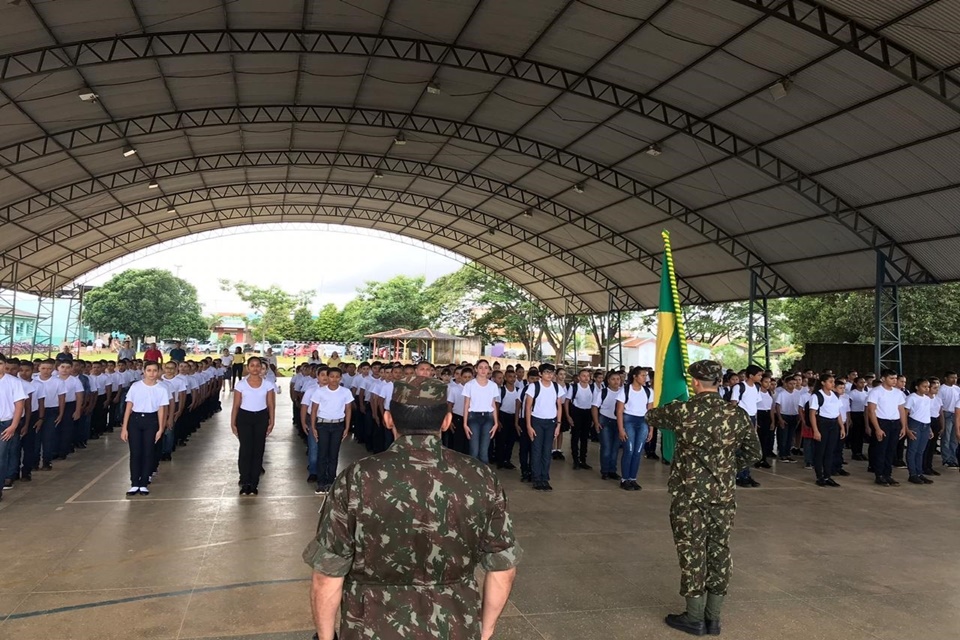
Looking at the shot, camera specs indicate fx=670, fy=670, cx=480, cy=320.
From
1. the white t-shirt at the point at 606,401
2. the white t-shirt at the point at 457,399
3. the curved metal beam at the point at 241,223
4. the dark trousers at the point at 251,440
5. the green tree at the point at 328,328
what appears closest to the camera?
the dark trousers at the point at 251,440

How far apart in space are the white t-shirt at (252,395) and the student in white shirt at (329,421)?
0.61 meters

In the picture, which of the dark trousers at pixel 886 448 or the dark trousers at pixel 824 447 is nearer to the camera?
the dark trousers at pixel 824 447

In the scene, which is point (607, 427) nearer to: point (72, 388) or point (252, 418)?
point (252, 418)

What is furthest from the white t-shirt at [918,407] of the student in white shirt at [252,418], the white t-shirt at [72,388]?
the white t-shirt at [72,388]

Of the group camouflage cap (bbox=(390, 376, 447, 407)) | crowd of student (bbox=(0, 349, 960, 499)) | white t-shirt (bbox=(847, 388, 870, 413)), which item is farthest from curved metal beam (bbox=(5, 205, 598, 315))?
camouflage cap (bbox=(390, 376, 447, 407))

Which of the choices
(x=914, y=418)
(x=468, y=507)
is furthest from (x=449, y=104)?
(x=468, y=507)

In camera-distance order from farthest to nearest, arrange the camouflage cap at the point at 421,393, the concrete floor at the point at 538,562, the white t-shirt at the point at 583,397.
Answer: the white t-shirt at the point at 583,397 < the concrete floor at the point at 538,562 < the camouflage cap at the point at 421,393

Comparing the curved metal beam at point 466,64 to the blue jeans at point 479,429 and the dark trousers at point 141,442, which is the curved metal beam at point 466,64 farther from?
the dark trousers at point 141,442

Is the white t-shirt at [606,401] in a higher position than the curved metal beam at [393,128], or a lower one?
lower

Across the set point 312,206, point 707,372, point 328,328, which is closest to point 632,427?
point 707,372

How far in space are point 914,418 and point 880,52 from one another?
577cm

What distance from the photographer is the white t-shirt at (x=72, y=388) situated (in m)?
8.67

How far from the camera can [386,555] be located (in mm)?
1938

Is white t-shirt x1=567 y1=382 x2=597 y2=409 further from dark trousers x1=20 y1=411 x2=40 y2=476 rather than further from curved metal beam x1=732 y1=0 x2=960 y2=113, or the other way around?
dark trousers x1=20 y1=411 x2=40 y2=476
